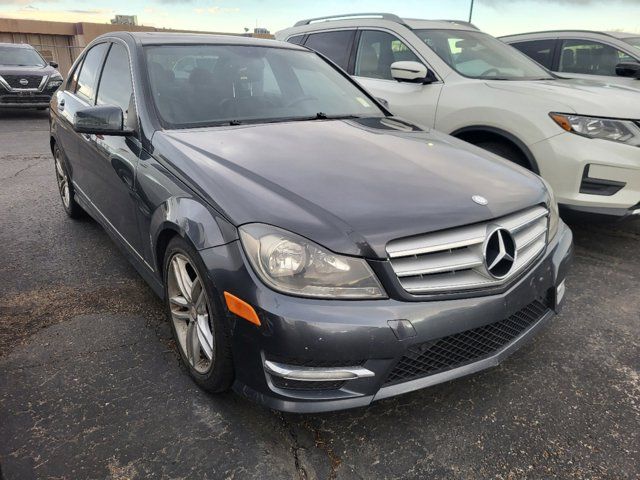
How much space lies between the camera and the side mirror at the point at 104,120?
262 cm

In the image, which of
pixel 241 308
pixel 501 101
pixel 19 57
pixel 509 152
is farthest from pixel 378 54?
pixel 19 57

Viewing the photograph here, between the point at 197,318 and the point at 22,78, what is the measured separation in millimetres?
11823

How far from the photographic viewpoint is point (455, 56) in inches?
180

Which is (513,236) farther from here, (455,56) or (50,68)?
(50,68)

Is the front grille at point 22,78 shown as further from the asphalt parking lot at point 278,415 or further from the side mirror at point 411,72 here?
the side mirror at point 411,72

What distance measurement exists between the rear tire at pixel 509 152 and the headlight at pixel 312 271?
2.50m

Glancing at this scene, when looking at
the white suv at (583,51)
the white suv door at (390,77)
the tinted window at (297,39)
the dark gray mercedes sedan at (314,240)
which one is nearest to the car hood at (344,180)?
the dark gray mercedes sedan at (314,240)

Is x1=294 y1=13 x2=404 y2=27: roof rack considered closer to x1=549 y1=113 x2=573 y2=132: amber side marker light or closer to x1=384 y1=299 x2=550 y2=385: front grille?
x1=549 y1=113 x2=573 y2=132: amber side marker light

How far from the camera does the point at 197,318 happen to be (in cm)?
221

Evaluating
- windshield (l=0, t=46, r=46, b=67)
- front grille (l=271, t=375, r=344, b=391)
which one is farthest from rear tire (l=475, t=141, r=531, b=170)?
windshield (l=0, t=46, r=46, b=67)

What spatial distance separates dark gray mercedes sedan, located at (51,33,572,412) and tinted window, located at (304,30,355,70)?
101 inches

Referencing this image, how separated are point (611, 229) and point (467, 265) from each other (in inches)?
128

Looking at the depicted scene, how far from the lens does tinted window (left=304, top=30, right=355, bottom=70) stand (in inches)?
207

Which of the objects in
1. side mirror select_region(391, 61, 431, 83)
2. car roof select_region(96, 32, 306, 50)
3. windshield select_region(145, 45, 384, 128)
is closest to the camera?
windshield select_region(145, 45, 384, 128)
